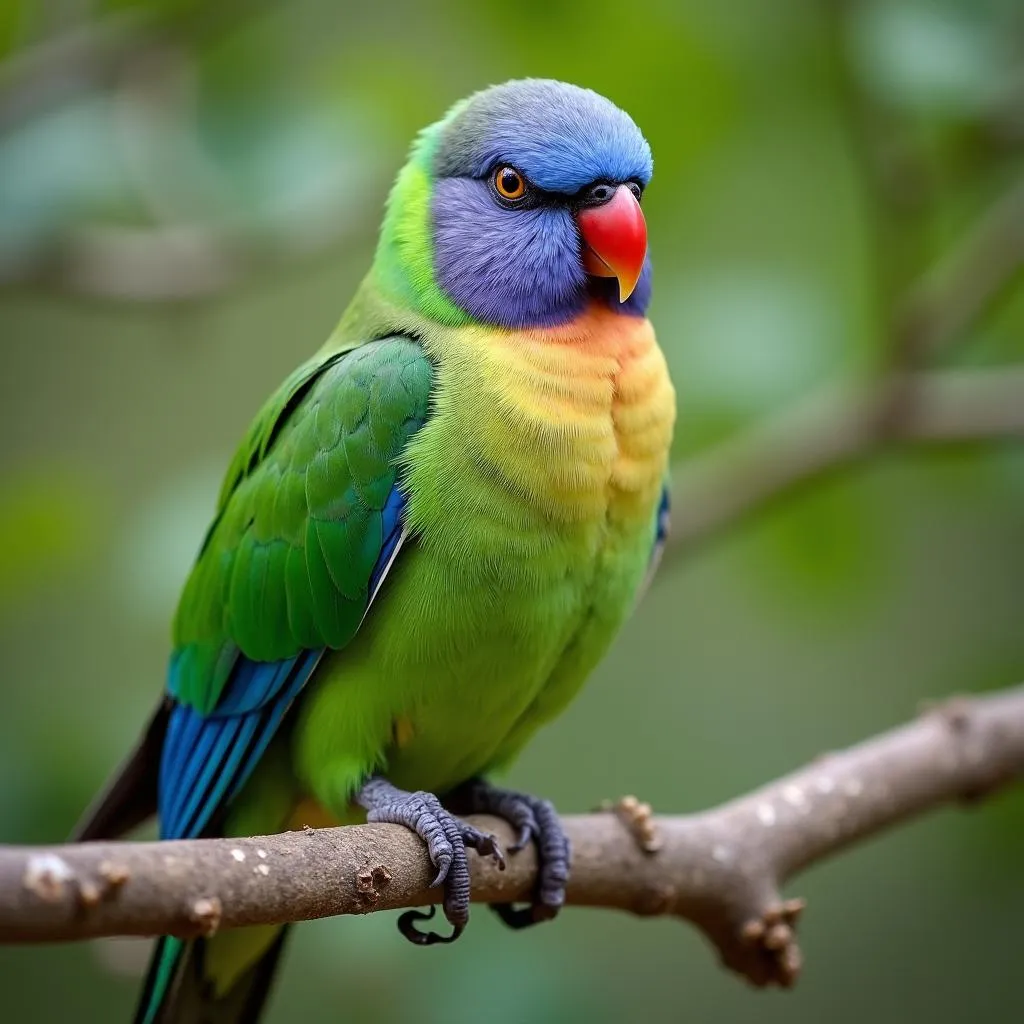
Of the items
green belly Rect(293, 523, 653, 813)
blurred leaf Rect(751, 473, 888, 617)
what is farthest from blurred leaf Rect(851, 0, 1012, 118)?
green belly Rect(293, 523, 653, 813)

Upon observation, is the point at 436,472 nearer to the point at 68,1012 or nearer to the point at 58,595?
the point at 58,595

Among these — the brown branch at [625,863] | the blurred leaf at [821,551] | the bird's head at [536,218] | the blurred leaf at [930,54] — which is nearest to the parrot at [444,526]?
the bird's head at [536,218]

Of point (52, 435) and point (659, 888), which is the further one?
point (52, 435)

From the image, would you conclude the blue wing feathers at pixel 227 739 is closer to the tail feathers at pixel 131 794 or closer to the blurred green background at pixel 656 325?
the tail feathers at pixel 131 794

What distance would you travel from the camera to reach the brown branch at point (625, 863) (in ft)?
4.91

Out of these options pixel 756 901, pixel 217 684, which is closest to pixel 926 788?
pixel 756 901

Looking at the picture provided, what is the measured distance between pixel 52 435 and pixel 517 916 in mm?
3580

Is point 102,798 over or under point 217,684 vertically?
under

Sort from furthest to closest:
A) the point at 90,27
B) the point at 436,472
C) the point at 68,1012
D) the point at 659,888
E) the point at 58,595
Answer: the point at 68,1012 → the point at 58,595 → the point at 90,27 → the point at 659,888 → the point at 436,472

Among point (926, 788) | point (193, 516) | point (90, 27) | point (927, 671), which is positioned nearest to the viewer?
point (926, 788)

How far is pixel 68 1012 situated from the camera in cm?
449

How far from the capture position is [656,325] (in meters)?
3.87

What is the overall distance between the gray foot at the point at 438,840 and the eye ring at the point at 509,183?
115 centimetres

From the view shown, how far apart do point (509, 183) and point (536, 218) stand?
3.7 inches
